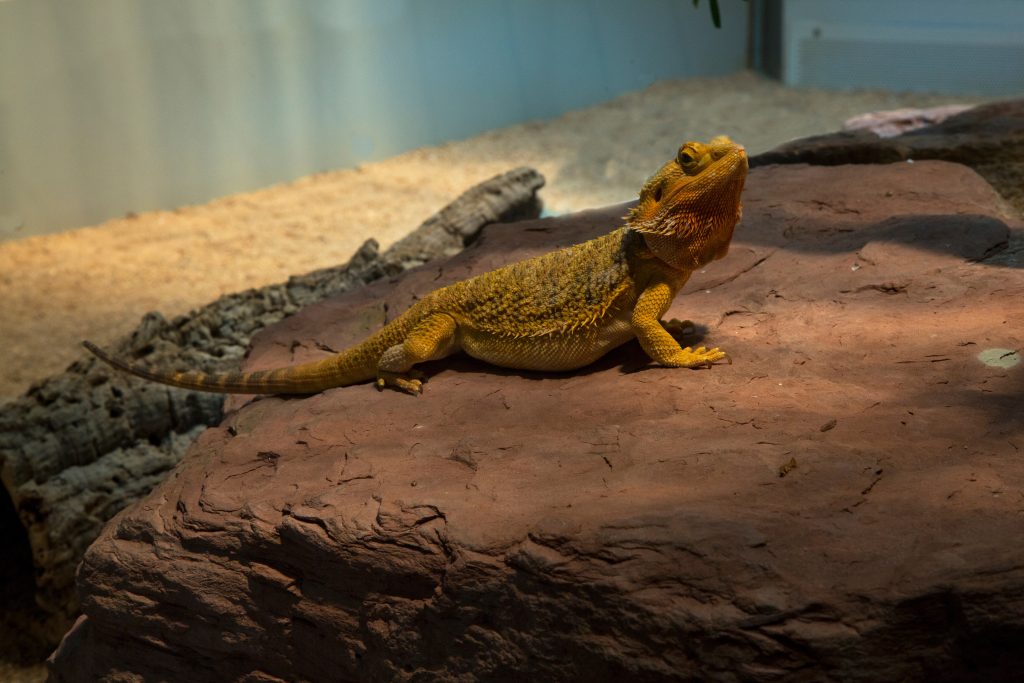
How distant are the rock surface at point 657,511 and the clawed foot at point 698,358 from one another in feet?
0.19

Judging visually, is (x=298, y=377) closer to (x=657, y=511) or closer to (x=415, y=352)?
(x=415, y=352)

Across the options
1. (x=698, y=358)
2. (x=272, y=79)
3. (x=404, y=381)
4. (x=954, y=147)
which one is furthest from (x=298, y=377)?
(x=272, y=79)

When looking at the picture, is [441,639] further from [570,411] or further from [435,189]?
[435,189]

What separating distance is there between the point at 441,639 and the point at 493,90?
799 cm

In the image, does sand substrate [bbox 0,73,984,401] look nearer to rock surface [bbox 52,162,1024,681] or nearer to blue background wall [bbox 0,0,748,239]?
blue background wall [bbox 0,0,748,239]

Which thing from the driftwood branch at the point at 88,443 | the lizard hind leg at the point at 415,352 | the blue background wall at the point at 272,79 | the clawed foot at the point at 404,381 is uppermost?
the blue background wall at the point at 272,79

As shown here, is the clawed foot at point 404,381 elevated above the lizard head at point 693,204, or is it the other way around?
the lizard head at point 693,204

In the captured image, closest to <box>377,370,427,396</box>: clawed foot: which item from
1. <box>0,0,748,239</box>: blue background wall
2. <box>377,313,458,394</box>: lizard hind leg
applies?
<box>377,313,458,394</box>: lizard hind leg

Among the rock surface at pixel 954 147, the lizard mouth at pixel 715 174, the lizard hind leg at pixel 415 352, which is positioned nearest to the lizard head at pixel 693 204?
the lizard mouth at pixel 715 174

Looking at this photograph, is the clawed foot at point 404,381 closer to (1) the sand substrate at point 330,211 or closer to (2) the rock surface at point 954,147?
(1) the sand substrate at point 330,211

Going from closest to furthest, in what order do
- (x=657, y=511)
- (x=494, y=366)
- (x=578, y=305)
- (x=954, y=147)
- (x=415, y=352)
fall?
(x=657, y=511), (x=578, y=305), (x=415, y=352), (x=494, y=366), (x=954, y=147)

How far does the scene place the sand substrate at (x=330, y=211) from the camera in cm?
736

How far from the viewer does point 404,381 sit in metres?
4.30

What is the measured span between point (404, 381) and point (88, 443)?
2.00 meters
